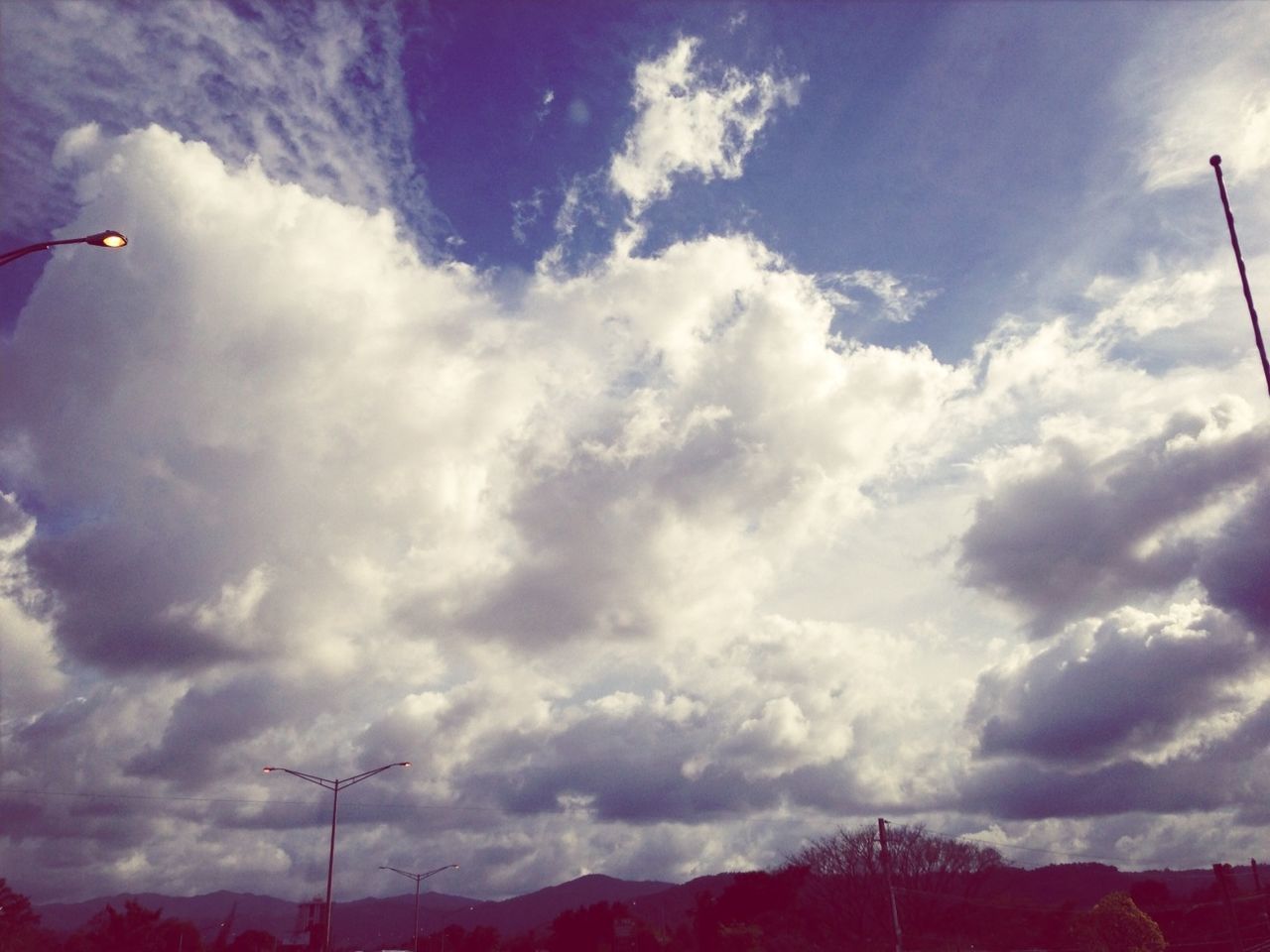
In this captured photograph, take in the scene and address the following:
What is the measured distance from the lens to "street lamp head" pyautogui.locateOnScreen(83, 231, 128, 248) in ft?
49.5

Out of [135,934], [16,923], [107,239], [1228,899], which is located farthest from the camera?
[135,934]

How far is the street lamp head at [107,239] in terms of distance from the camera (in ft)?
49.5

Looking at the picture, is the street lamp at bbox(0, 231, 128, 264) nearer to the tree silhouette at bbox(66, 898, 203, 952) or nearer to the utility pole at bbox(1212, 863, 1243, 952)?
the utility pole at bbox(1212, 863, 1243, 952)

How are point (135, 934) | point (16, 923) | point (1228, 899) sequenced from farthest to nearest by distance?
point (135, 934) < point (16, 923) < point (1228, 899)

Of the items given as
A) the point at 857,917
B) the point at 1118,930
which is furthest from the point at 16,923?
the point at 1118,930

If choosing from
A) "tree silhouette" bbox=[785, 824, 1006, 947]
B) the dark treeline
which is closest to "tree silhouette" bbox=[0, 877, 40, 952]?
the dark treeline

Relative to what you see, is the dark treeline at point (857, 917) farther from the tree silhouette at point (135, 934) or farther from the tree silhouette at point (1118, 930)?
the tree silhouette at point (1118, 930)

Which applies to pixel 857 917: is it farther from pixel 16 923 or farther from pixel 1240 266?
pixel 1240 266

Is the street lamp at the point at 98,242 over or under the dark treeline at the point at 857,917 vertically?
over

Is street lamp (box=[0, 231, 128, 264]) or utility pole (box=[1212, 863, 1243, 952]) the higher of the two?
street lamp (box=[0, 231, 128, 264])

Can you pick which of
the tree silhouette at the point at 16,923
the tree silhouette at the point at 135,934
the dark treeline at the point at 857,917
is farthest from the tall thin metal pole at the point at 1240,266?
the tree silhouette at the point at 135,934

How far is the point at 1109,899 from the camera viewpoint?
71375 mm

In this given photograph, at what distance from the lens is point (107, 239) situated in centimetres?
1510

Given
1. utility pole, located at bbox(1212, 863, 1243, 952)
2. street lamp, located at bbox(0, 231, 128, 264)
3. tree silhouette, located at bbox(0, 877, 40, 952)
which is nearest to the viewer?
street lamp, located at bbox(0, 231, 128, 264)
